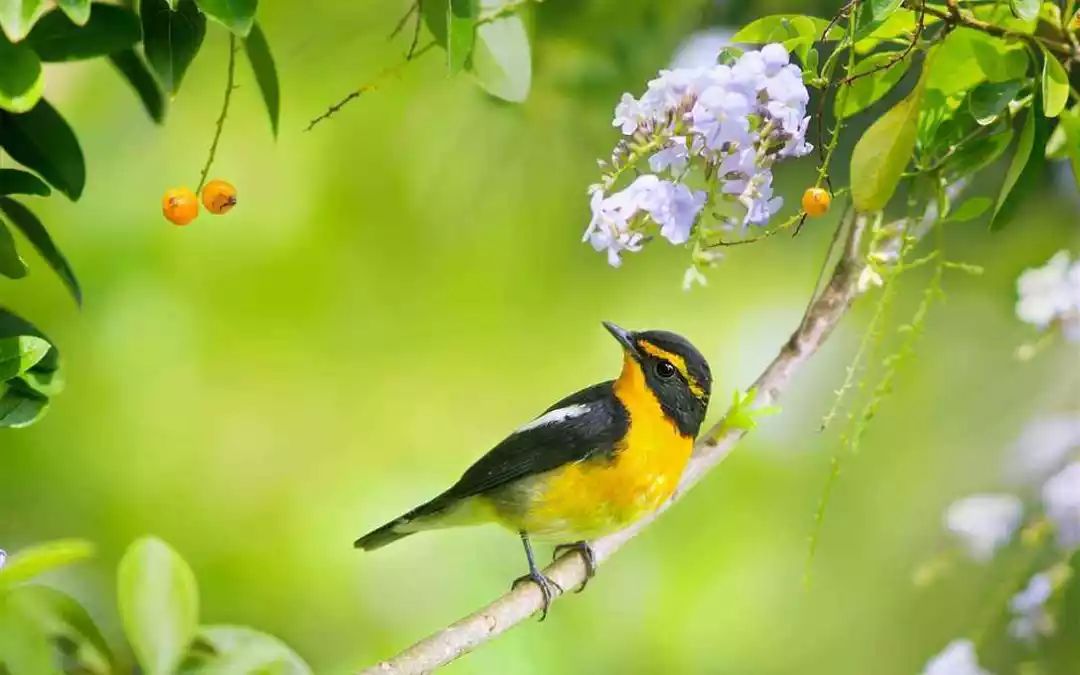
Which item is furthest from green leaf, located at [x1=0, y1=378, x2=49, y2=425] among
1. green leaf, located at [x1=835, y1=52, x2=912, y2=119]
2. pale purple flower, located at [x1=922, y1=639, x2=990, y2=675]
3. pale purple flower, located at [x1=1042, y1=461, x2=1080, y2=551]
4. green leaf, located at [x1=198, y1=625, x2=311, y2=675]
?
pale purple flower, located at [x1=1042, y1=461, x2=1080, y2=551]

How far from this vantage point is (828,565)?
3.86ft

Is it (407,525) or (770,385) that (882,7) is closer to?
(770,385)

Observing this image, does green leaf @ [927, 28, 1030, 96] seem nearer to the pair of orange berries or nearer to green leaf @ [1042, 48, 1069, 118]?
green leaf @ [1042, 48, 1069, 118]

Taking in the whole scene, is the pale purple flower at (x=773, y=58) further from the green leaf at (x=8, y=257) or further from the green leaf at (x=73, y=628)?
the green leaf at (x=73, y=628)

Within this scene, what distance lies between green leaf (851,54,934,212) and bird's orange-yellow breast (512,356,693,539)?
0.26 metres

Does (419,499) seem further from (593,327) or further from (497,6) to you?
(497,6)

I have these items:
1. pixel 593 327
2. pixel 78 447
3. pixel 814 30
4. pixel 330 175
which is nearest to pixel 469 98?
pixel 330 175

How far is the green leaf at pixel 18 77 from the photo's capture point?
0.77m

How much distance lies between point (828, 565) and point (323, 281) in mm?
600

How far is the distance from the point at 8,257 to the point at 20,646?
0.29m

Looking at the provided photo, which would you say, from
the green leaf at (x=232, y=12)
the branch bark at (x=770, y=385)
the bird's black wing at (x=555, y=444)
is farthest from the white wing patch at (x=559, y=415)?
the green leaf at (x=232, y=12)

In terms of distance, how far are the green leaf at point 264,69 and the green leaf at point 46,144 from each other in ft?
0.55

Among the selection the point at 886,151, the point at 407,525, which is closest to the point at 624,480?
the point at 407,525

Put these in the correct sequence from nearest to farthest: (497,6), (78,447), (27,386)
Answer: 1. (27,386)
2. (497,6)
3. (78,447)
